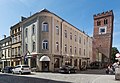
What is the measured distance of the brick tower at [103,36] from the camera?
7044 centimetres

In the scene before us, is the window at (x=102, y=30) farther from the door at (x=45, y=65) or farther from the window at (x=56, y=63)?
the door at (x=45, y=65)

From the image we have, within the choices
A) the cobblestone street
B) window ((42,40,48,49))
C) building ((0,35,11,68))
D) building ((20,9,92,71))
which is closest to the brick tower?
building ((20,9,92,71))

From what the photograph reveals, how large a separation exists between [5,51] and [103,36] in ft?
133

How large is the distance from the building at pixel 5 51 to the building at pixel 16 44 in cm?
262

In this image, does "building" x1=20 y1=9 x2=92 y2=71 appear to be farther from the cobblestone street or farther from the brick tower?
the brick tower

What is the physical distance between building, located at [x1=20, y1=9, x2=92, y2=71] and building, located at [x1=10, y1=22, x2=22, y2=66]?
9.68 ft

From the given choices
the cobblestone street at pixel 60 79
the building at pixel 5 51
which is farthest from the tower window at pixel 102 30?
the cobblestone street at pixel 60 79

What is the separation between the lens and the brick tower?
7044cm

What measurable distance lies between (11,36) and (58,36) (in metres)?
16.3

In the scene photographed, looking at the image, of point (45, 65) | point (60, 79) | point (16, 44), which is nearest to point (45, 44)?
point (45, 65)

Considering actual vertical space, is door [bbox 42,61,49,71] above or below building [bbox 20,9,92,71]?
below

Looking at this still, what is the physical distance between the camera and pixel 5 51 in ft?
168


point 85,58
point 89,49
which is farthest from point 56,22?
point 89,49

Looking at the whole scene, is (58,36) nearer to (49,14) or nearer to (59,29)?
(59,29)
